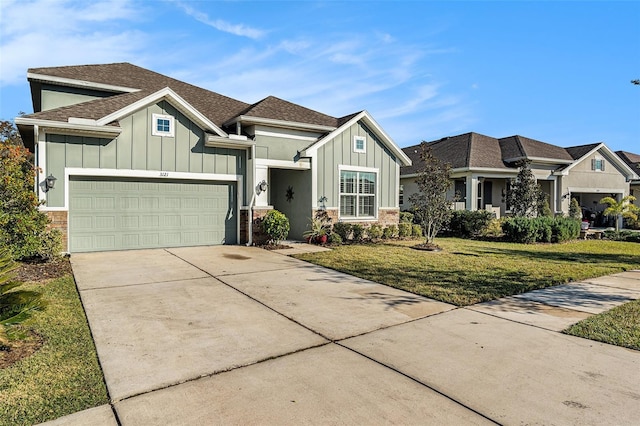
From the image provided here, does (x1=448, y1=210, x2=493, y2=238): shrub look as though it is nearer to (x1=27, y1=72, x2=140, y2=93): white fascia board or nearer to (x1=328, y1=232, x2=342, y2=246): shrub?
(x1=328, y1=232, x2=342, y2=246): shrub

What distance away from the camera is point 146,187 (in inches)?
448

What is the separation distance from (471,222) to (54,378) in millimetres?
16788

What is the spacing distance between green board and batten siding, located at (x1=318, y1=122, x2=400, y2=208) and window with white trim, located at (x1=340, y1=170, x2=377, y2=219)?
0.29 meters

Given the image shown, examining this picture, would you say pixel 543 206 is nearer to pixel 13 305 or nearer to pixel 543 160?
pixel 543 160

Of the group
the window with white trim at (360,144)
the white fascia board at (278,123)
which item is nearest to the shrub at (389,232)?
the window with white trim at (360,144)

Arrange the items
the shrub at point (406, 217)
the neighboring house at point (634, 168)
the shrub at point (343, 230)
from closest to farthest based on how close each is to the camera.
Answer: the shrub at point (343, 230), the shrub at point (406, 217), the neighboring house at point (634, 168)

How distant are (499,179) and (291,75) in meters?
14.0

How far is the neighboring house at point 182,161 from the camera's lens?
33.6 feet

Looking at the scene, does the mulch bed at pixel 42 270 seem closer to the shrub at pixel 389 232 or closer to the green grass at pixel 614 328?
the green grass at pixel 614 328

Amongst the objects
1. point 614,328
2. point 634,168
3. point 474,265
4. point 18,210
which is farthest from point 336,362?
point 634,168

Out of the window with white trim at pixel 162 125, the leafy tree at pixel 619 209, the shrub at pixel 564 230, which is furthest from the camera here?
the leafy tree at pixel 619 209

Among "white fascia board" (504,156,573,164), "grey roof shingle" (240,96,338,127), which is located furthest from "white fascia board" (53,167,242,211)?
"white fascia board" (504,156,573,164)

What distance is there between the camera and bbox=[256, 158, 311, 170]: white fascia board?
1295 cm

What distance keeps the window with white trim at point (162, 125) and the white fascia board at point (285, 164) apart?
2.93 metres
